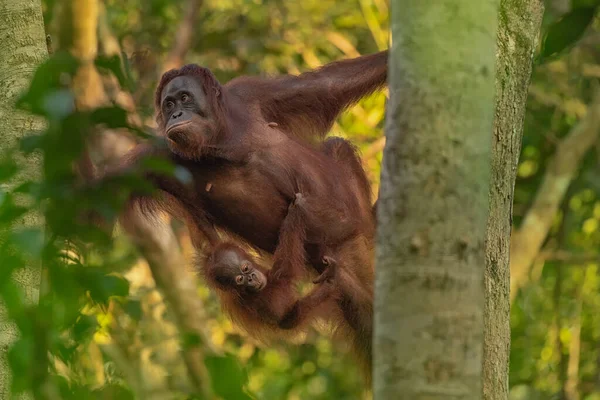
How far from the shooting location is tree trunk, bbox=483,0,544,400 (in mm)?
2838

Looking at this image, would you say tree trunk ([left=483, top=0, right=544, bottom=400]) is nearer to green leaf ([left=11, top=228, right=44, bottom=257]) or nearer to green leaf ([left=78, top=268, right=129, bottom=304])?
green leaf ([left=78, top=268, right=129, bottom=304])

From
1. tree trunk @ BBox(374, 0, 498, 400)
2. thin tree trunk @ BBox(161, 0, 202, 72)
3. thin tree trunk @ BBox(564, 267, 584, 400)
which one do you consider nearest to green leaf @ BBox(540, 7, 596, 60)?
tree trunk @ BBox(374, 0, 498, 400)

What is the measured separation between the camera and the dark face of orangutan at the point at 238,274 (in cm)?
415

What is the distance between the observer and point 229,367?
65.8 inches

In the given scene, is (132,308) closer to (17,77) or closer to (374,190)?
(374,190)

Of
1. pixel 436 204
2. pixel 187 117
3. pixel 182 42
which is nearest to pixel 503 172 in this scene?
pixel 436 204

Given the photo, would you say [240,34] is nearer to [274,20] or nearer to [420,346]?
[274,20]

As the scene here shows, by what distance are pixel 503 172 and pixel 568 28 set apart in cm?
133

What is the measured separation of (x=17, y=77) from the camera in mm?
3043

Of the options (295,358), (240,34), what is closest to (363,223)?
(295,358)

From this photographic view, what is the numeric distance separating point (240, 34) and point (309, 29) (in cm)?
57

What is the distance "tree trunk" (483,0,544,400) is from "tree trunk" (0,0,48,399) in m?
1.39

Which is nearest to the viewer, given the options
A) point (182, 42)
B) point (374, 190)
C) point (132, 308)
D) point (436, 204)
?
Answer: point (436, 204)

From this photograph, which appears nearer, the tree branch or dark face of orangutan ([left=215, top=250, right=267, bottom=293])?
dark face of orangutan ([left=215, top=250, right=267, bottom=293])
